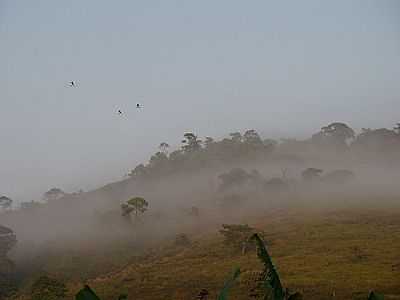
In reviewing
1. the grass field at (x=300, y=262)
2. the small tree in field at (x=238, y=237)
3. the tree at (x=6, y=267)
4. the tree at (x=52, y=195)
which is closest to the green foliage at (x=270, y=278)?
the grass field at (x=300, y=262)

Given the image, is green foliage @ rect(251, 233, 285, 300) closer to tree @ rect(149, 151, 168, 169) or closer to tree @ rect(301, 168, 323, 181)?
tree @ rect(301, 168, 323, 181)

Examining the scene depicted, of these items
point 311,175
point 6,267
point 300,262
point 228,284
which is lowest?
point 300,262

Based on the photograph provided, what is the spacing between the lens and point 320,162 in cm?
11781

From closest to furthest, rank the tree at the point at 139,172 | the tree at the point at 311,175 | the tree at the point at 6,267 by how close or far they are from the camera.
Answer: the tree at the point at 6,267, the tree at the point at 311,175, the tree at the point at 139,172

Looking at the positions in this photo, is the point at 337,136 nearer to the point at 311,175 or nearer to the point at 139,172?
the point at 311,175

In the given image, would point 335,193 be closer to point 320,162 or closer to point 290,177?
point 290,177

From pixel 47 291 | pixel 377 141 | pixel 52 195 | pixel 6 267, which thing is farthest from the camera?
pixel 52 195

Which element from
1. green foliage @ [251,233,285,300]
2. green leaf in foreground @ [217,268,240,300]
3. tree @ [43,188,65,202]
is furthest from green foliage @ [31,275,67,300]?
tree @ [43,188,65,202]

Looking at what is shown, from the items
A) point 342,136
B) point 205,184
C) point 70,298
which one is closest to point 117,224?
point 205,184

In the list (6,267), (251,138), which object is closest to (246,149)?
(251,138)

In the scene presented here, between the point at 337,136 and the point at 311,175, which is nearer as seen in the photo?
the point at 311,175

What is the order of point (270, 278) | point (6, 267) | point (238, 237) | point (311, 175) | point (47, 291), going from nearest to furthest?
point (270, 278) → point (47, 291) → point (238, 237) → point (6, 267) → point (311, 175)

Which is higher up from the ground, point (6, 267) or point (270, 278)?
point (6, 267)

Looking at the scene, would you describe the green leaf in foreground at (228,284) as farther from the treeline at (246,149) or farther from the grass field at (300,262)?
the treeline at (246,149)
